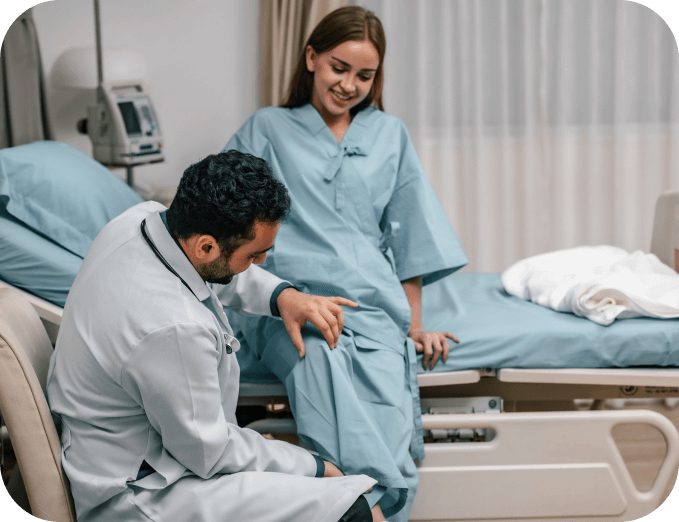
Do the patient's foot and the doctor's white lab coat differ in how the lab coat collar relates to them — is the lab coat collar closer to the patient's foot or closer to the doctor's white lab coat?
the doctor's white lab coat

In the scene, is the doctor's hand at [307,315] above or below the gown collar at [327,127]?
below

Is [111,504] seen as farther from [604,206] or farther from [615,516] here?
[604,206]

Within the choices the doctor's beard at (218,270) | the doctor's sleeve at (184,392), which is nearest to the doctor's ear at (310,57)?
the doctor's beard at (218,270)

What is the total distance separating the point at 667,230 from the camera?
6.88 ft

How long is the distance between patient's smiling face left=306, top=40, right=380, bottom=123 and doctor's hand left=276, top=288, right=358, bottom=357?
20.6 inches

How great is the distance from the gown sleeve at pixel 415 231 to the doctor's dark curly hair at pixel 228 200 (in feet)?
2.16

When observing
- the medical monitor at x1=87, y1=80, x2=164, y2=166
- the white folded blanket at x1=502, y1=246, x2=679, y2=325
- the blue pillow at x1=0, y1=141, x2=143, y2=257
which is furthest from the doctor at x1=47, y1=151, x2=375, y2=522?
the medical monitor at x1=87, y1=80, x2=164, y2=166

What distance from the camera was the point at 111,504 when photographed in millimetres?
1043

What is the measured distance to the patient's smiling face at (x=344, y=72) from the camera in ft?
4.92

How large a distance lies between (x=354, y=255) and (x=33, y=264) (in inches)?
30.0

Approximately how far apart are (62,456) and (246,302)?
473 millimetres

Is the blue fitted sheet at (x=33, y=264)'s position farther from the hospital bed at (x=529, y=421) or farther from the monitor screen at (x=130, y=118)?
the monitor screen at (x=130, y=118)

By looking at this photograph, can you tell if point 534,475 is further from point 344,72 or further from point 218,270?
point 344,72

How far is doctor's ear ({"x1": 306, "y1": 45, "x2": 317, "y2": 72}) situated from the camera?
5.18 ft
